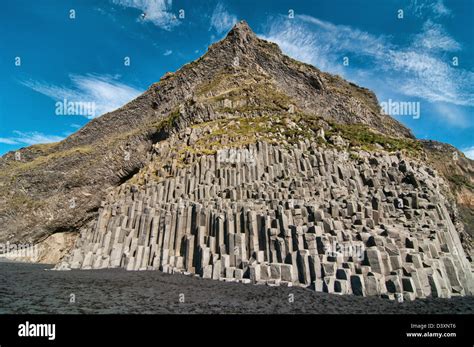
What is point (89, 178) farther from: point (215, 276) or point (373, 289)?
point (373, 289)

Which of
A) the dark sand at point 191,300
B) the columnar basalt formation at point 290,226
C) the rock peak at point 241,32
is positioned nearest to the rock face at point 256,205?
the columnar basalt formation at point 290,226

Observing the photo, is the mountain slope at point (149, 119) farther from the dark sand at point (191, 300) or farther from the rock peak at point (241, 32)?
the dark sand at point (191, 300)

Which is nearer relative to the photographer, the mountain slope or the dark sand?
the dark sand

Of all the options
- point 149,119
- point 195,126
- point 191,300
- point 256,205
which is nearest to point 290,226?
point 256,205

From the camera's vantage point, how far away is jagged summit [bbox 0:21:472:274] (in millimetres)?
30797

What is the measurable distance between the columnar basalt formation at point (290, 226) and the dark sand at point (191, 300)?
32.7 inches

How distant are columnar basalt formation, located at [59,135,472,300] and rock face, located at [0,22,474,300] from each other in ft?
0.22

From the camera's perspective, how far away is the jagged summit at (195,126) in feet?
101

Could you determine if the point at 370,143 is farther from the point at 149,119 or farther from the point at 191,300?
the point at 149,119

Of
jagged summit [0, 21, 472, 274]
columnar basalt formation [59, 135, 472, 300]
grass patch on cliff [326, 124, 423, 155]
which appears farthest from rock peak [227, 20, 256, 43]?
columnar basalt formation [59, 135, 472, 300]

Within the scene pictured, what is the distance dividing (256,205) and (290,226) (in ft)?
9.91

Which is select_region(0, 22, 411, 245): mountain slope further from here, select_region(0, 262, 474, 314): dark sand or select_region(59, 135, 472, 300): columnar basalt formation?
select_region(0, 262, 474, 314): dark sand

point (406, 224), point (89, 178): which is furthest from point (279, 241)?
point (89, 178)

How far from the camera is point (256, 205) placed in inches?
694
